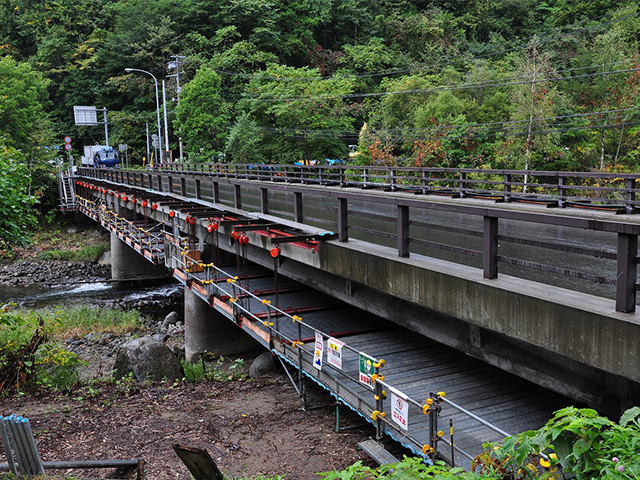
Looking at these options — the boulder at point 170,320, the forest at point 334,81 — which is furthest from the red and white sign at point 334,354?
the boulder at point 170,320

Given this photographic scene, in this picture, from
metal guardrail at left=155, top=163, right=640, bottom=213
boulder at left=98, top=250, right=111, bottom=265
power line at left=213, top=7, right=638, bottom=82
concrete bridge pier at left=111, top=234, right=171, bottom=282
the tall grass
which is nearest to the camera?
the tall grass

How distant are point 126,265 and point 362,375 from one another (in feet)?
91.2

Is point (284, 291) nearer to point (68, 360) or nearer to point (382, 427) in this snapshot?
point (68, 360)

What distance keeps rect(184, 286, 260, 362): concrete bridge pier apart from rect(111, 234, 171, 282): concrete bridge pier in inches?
634

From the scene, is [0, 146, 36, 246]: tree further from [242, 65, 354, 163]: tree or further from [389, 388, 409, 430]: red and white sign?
[242, 65, 354, 163]: tree

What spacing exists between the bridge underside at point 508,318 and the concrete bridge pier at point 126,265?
24087mm

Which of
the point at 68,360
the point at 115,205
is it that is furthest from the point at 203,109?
the point at 68,360

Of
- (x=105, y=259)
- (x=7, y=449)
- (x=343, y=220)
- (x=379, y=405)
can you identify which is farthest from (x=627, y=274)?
(x=105, y=259)

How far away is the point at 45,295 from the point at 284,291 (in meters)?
20.2

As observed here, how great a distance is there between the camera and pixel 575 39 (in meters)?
55.1

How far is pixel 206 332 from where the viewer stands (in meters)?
18.1

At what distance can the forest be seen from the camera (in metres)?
38.2

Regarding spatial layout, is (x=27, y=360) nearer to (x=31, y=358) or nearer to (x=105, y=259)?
(x=31, y=358)

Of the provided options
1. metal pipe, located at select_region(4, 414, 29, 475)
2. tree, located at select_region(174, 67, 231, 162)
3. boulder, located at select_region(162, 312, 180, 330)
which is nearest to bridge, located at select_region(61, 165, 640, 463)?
metal pipe, located at select_region(4, 414, 29, 475)
